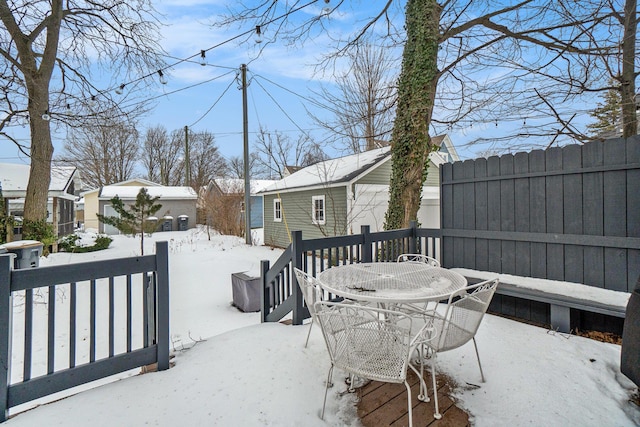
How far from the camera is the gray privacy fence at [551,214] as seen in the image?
307 cm

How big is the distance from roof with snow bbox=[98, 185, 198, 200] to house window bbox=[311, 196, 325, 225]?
13114mm

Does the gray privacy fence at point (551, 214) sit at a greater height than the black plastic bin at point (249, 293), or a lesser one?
greater

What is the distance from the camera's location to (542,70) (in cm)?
584

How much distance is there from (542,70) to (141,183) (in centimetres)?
2462

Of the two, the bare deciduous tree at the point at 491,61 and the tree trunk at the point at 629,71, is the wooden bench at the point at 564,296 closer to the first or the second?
the bare deciduous tree at the point at 491,61

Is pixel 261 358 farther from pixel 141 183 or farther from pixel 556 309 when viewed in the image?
pixel 141 183

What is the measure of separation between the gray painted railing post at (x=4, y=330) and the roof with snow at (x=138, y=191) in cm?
1991

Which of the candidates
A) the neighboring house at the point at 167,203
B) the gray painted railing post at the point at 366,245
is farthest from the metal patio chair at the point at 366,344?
the neighboring house at the point at 167,203

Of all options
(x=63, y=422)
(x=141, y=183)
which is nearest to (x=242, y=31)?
(x=63, y=422)

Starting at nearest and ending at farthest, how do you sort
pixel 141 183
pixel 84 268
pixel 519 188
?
pixel 84 268, pixel 519 188, pixel 141 183

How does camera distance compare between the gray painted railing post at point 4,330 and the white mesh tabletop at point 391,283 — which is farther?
the white mesh tabletop at point 391,283

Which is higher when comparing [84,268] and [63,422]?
[84,268]

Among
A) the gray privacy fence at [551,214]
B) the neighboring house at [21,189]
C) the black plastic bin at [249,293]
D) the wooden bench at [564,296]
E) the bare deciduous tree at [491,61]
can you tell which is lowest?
the black plastic bin at [249,293]

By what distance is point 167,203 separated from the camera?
2102 centimetres
